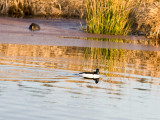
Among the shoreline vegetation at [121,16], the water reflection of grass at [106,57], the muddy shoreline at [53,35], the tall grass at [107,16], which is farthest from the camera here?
the shoreline vegetation at [121,16]

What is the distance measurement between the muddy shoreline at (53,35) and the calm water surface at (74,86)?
2147mm

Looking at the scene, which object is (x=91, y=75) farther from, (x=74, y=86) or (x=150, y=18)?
(x=150, y=18)

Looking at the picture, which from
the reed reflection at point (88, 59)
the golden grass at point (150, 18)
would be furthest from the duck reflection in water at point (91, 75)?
the golden grass at point (150, 18)

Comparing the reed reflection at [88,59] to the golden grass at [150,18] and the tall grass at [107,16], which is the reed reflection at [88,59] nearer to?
the tall grass at [107,16]

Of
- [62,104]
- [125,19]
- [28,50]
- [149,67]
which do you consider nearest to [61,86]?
[62,104]

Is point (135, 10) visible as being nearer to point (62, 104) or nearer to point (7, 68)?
point (7, 68)

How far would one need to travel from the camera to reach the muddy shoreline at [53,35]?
17.5m

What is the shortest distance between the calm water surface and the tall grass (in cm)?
526

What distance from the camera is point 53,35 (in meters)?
19.8

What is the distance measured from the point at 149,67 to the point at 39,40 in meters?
5.73

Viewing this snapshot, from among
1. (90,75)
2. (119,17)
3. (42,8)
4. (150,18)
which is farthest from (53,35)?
(90,75)

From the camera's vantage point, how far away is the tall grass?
20.5 m

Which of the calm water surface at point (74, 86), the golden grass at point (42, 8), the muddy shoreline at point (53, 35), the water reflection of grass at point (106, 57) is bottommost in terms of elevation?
the calm water surface at point (74, 86)

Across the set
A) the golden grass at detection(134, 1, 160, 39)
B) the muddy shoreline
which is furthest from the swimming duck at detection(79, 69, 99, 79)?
the golden grass at detection(134, 1, 160, 39)
